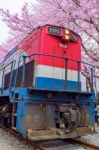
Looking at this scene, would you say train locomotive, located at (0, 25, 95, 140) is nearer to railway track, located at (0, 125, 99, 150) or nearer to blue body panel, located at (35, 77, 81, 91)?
blue body panel, located at (35, 77, 81, 91)

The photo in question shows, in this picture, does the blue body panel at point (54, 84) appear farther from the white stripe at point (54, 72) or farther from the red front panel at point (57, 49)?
the red front panel at point (57, 49)

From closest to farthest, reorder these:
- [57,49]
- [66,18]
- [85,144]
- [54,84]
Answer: [85,144] → [54,84] → [57,49] → [66,18]

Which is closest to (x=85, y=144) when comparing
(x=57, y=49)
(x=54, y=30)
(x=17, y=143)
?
(x=17, y=143)

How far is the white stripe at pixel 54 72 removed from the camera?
7559mm

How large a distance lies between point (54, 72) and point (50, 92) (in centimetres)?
87

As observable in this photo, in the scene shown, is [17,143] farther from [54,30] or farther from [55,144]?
[54,30]

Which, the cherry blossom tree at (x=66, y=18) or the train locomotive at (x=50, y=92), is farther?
the cherry blossom tree at (x=66, y=18)

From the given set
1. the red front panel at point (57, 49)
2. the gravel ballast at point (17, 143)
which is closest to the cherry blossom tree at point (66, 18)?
the red front panel at point (57, 49)

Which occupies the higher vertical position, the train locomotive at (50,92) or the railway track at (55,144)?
the train locomotive at (50,92)

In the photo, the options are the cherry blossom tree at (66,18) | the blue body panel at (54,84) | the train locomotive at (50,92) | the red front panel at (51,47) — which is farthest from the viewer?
the cherry blossom tree at (66,18)

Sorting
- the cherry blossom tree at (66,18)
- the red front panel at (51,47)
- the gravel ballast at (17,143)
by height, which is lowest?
the gravel ballast at (17,143)

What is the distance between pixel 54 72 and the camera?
7809mm

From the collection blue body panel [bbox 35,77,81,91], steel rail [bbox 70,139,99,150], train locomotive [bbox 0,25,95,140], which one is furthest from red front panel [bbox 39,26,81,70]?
steel rail [bbox 70,139,99,150]

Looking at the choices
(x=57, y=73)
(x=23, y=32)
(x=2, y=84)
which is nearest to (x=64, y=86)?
(x=57, y=73)
